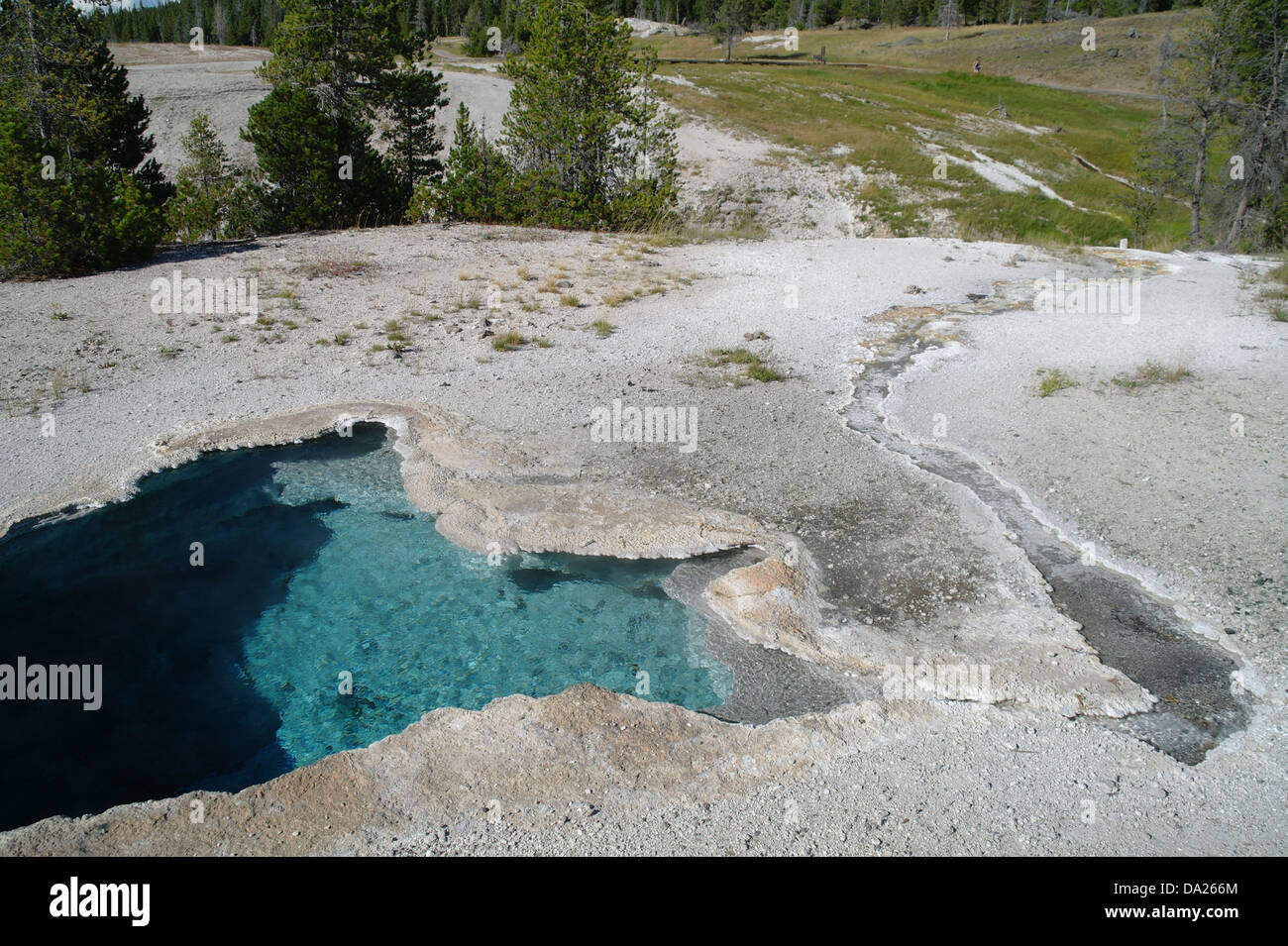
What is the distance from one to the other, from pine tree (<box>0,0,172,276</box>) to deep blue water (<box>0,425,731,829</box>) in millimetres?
8007

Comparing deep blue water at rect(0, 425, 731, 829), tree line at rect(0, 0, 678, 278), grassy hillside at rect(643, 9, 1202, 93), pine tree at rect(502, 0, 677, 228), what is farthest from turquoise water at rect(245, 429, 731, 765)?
grassy hillside at rect(643, 9, 1202, 93)

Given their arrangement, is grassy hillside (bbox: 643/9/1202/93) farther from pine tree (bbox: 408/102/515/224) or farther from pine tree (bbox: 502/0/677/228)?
pine tree (bbox: 408/102/515/224)

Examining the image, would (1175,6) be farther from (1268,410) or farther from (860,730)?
(860,730)

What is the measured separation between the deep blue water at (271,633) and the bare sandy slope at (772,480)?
686 millimetres

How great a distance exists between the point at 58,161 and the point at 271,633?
36.0 ft

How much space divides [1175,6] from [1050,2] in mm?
12214

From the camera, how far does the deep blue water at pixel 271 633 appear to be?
17.5 feet

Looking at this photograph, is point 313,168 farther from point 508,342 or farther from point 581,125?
point 508,342

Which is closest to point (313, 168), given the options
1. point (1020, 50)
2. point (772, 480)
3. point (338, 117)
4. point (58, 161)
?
point (338, 117)

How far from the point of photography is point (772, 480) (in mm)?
7953

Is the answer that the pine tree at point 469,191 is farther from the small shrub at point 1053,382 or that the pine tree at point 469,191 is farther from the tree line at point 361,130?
the small shrub at point 1053,382

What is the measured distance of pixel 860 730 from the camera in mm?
4824

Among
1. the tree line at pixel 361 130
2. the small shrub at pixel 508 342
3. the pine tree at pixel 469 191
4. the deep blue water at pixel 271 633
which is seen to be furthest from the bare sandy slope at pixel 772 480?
the pine tree at pixel 469 191
